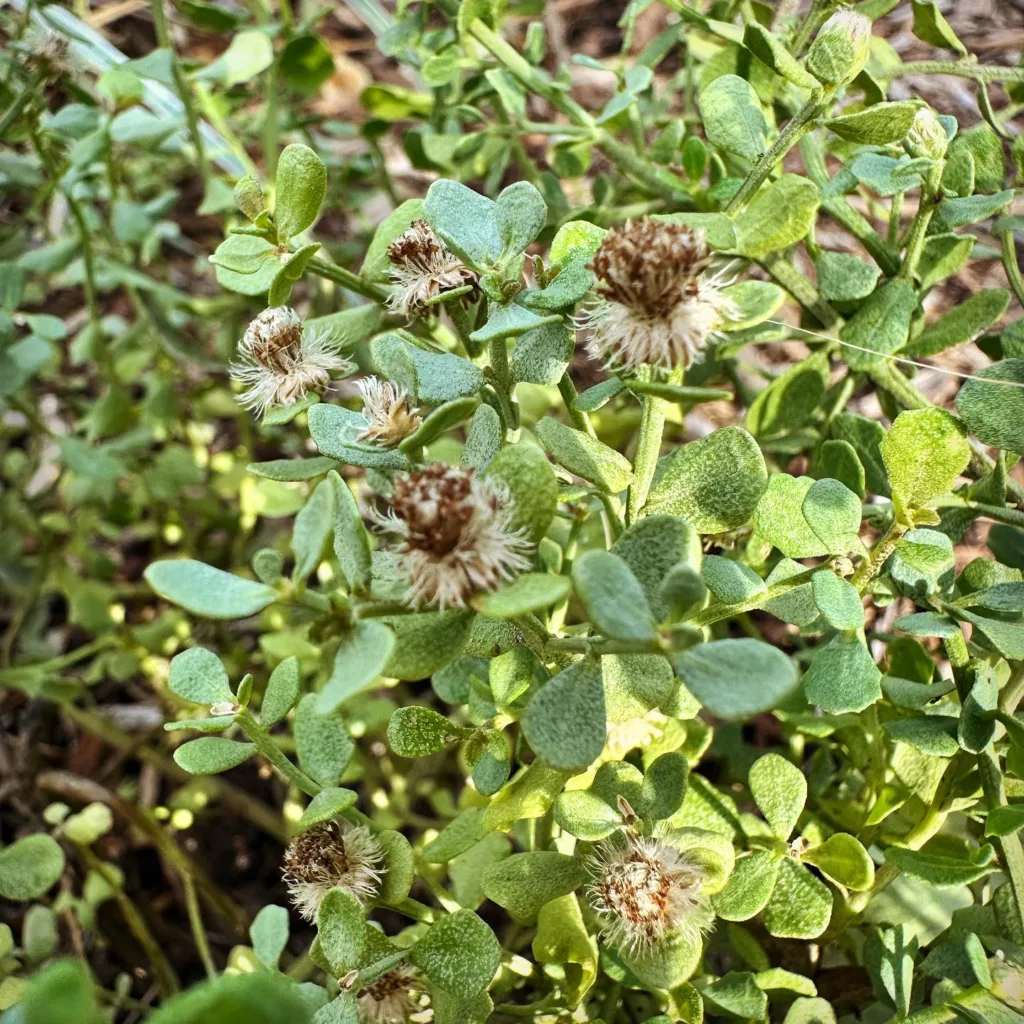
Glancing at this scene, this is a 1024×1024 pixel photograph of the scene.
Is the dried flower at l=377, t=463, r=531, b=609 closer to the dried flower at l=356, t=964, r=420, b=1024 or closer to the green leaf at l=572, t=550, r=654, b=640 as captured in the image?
the green leaf at l=572, t=550, r=654, b=640

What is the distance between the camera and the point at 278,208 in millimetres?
649

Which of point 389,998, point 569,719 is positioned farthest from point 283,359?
point 389,998

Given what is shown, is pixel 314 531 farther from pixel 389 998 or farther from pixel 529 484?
pixel 389 998

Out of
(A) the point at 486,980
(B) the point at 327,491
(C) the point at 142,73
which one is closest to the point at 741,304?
(B) the point at 327,491

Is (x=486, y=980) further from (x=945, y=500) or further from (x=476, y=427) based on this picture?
(x=945, y=500)

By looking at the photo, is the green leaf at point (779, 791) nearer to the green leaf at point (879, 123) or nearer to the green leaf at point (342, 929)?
the green leaf at point (342, 929)

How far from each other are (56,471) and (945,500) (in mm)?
1391

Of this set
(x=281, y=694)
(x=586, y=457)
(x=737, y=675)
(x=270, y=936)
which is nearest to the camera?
(x=737, y=675)

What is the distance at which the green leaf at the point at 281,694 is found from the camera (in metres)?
0.68

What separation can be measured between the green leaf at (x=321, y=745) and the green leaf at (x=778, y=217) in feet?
1.44

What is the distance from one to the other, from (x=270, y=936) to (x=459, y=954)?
0.25 m

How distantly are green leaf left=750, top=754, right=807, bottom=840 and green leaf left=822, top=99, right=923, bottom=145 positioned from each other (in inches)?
16.9

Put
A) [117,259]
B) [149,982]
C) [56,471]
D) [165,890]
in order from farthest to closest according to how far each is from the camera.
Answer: [56,471] → [117,259] → [165,890] → [149,982]

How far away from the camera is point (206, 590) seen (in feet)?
1.61
